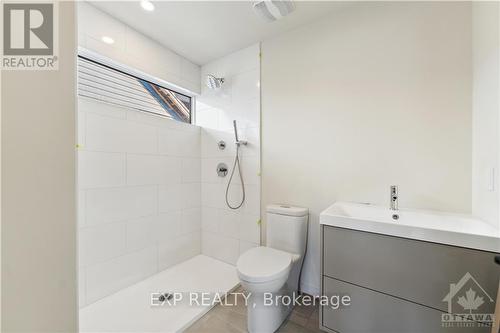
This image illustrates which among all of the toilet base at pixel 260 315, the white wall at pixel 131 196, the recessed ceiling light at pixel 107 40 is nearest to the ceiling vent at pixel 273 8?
the recessed ceiling light at pixel 107 40

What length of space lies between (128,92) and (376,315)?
8.50 feet

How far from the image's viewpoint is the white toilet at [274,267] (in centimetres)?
132

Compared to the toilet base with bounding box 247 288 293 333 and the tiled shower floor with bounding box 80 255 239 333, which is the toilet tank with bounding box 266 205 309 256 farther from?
the tiled shower floor with bounding box 80 255 239 333

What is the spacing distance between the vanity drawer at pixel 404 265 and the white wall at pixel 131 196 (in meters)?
1.65

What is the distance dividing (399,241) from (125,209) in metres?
2.06

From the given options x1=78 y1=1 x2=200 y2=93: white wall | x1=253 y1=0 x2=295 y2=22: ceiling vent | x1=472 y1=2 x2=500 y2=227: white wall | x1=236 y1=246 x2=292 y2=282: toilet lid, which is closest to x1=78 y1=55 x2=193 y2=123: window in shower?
x1=78 y1=1 x2=200 y2=93: white wall

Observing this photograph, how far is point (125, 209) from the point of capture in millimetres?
1840

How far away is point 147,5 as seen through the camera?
5.34 feet

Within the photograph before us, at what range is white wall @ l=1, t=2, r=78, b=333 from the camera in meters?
0.41

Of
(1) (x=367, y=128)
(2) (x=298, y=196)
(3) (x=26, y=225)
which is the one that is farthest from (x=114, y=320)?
(1) (x=367, y=128)

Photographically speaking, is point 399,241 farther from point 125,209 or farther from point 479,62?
point 125,209

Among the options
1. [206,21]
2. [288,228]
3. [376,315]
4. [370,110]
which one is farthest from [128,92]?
[376,315]

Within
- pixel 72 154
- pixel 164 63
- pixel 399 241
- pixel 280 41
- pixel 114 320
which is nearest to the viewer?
pixel 72 154

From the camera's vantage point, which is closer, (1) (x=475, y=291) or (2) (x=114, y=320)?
(1) (x=475, y=291)
